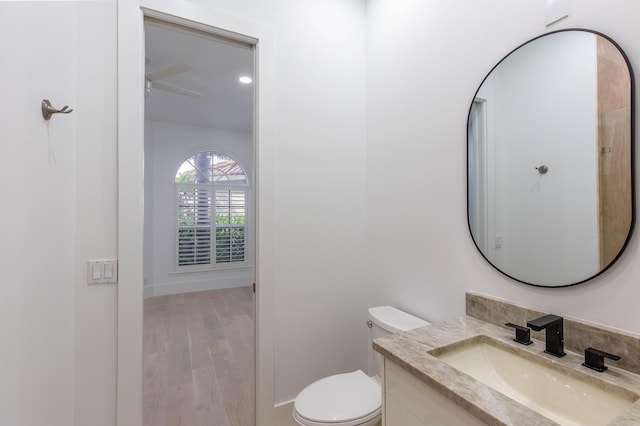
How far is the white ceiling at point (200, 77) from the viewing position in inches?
96.2

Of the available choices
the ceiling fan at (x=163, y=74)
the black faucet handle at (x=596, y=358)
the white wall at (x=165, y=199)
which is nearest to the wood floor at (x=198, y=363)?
the white wall at (x=165, y=199)

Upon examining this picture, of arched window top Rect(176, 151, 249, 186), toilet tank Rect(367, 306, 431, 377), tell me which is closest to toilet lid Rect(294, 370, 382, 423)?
toilet tank Rect(367, 306, 431, 377)

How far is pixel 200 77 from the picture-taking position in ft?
10.4

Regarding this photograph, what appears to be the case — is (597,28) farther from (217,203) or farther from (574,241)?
(217,203)

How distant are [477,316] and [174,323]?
354 cm

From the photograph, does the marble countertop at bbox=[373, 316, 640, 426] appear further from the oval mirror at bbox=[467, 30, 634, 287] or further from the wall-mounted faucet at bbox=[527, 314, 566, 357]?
the oval mirror at bbox=[467, 30, 634, 287]

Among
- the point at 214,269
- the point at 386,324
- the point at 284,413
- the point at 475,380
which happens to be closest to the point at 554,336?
the point at 475,380

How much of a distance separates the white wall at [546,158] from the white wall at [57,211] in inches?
63.3

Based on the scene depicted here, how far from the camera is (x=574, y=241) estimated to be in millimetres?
986

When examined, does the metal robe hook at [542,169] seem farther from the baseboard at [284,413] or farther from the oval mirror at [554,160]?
the baseboard at [284,413]

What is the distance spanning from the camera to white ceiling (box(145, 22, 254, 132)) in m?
2.44

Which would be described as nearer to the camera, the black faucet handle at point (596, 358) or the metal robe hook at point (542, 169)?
the black faucet handle at point (596, 358)

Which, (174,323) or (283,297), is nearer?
Result: (283,297)

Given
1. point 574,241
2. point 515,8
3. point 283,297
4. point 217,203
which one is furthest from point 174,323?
point 515,8
